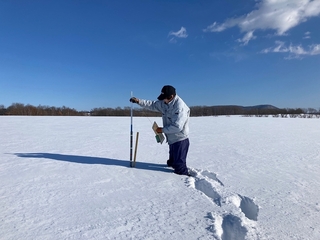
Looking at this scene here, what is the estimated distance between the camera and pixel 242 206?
2.84 meters

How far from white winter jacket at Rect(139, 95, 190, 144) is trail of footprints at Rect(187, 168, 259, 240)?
0.75 meters

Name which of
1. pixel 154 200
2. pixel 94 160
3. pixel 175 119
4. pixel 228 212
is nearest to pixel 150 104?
pixel 175 119

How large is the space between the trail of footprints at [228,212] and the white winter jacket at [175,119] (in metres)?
0.75

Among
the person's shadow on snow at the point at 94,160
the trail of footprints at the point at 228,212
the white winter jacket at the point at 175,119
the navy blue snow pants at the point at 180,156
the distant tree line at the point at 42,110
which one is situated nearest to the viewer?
the trail of footprints at the point at 228,212

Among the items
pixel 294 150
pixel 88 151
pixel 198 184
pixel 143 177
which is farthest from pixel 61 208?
pixel 294 150

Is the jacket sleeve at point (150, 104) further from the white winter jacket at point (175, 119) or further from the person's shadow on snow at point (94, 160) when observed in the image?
the person's shadow on snow at point (94, 160)

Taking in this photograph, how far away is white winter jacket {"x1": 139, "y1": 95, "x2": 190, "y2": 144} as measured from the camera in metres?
3.72

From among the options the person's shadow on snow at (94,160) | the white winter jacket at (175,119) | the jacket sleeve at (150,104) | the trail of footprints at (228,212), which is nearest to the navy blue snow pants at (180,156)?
the white winter jacket at (175,119)

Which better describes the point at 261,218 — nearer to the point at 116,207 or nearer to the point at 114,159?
the point at 116,207

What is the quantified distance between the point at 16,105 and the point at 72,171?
65.3 m

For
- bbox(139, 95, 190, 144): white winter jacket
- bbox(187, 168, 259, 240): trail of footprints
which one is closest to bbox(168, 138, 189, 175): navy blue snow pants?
bbox(139, 95, 190, 144): white winter jacket

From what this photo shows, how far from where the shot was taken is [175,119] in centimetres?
375

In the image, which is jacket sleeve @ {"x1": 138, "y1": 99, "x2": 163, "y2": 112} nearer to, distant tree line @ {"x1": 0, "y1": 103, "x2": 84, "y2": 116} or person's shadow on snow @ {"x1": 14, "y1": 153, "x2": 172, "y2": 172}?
person's shadow on snow @ {"x1": 14, "y1": 153, "x2": 172, "y2": 172}

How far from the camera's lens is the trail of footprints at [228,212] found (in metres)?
2.12
